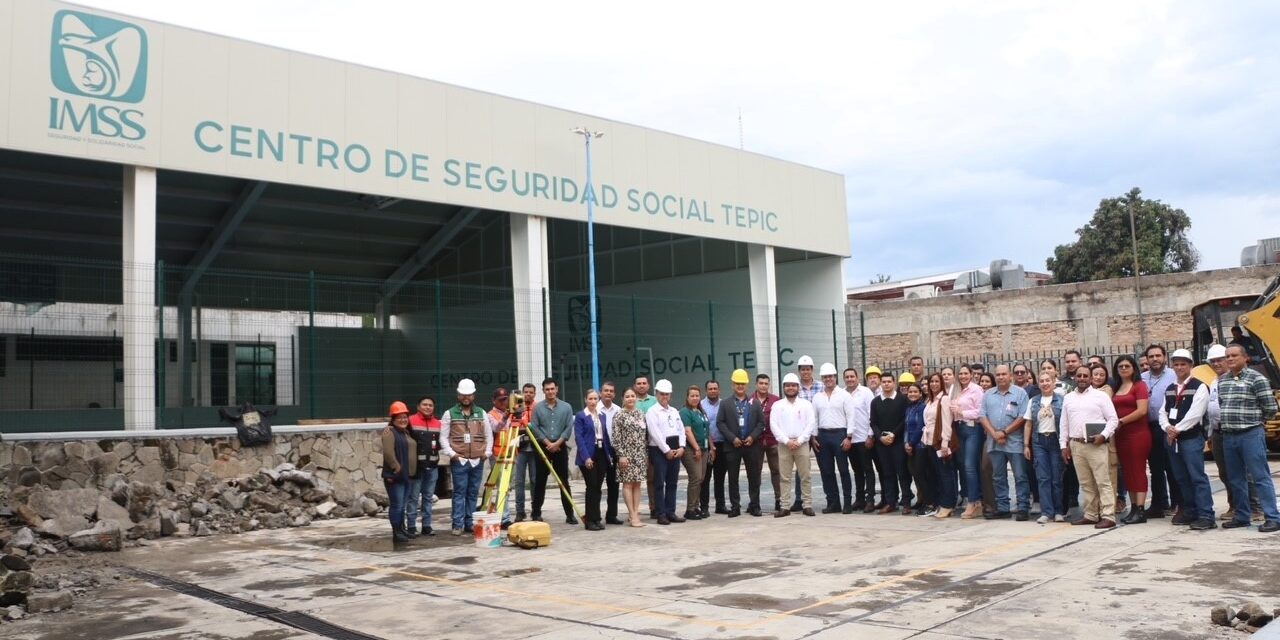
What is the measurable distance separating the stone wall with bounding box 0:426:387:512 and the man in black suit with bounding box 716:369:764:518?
5468mm

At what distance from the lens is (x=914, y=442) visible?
11.0 m

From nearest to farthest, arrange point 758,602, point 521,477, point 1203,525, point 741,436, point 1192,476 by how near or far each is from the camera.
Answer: point 758,602 < point 1203,525 < point 1192,476 < point 521,477 < point 741,436

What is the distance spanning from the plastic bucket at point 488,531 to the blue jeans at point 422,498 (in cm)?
103

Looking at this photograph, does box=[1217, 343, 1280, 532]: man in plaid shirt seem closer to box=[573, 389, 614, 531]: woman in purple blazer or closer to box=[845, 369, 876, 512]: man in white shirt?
box=[845, 369, 876, 512]: man in white shirt

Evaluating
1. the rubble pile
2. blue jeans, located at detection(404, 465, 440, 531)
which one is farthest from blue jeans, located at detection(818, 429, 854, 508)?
the rubble pile

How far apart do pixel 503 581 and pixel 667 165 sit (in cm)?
1390

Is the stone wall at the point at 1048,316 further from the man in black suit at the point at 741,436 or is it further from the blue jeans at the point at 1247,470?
the man in black suit at the point at 741,436

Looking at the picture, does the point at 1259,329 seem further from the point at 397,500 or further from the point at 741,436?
the point at 397,500

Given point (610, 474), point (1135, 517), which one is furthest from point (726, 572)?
point (1135, 517)

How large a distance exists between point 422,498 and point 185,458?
13.5 ft

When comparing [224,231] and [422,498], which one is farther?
[224,231]

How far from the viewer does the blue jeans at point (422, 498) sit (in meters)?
10.6

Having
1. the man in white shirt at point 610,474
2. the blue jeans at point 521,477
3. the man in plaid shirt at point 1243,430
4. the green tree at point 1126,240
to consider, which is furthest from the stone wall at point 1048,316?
the blue jeans at point 521,477

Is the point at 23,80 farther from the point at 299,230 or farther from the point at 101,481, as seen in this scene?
the point at 299,230
